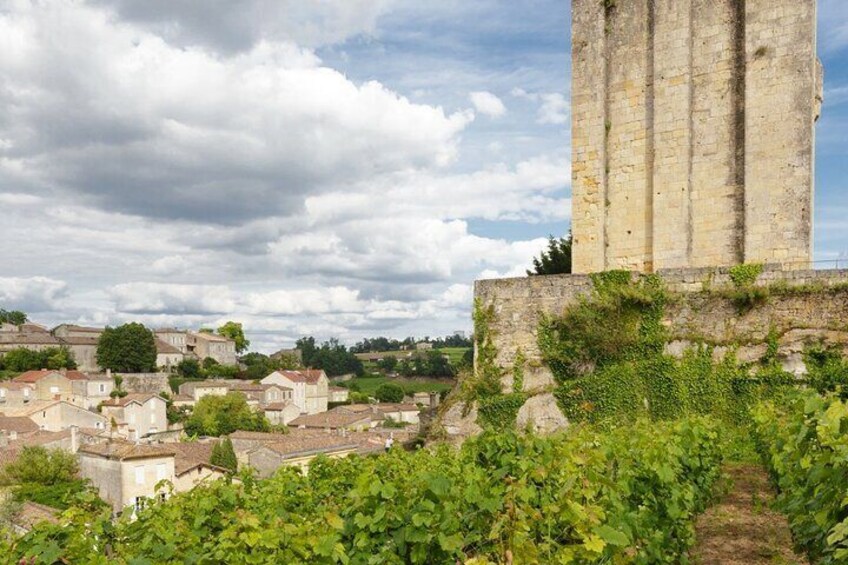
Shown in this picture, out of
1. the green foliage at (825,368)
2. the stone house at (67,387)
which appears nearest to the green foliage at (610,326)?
the green foliage at (825,368)

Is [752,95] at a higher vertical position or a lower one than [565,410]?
higher

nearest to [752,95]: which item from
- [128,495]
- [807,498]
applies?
[807,498]

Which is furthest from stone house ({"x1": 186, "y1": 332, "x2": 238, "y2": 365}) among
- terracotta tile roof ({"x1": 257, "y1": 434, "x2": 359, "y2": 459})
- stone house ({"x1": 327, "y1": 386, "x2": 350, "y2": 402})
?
terracotta tile roof ({"x1": 257, "y1": 434, "x2": 359, "y2": 459})

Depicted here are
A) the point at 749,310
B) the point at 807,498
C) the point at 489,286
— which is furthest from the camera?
the point at 489,286

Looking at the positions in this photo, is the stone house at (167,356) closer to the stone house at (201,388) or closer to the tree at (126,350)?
the tree at (126,350)

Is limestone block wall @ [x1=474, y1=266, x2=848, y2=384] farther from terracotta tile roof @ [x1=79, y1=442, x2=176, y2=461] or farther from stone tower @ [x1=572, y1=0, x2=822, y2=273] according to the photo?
terracotta tile roof @ [x1=79, y1=442, x2=176, y2=461]

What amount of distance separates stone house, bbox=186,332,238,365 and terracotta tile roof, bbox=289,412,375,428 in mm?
54832

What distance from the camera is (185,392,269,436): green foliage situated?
6456cm

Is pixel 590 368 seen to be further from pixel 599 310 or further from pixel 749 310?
pixel 749 310

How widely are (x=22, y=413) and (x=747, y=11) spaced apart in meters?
69.1

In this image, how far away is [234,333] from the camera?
427 feet

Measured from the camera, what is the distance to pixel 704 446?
858 centimetres

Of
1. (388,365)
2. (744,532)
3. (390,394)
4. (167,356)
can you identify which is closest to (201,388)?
(390,394)

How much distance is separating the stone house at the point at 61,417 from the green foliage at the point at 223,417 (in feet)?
27.6
